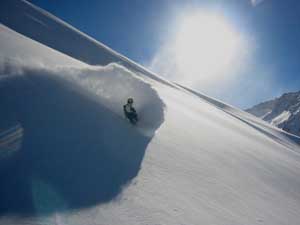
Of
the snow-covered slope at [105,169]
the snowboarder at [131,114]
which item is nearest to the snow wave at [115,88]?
the snow-covered slope at [105,169]

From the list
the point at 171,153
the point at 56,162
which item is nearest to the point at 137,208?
the point at 56,162

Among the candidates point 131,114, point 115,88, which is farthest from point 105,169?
point 115,88

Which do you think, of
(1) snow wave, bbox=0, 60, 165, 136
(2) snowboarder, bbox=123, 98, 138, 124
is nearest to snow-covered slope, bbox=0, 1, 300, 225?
(1) snow wave, bbox=0, 60, 165, 136

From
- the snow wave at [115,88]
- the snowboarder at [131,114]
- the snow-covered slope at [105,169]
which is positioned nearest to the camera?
the snow-covered slope at [105,169]

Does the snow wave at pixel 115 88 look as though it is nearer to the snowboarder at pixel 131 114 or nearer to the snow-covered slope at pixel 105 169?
the snow-covered slope at pixel 105 169

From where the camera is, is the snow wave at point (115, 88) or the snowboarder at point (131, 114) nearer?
the snowboarder at point (131, 114)

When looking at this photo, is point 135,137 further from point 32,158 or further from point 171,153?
point 32,158

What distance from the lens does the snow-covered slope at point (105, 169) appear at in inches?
95.7

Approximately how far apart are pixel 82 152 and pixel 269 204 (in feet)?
11.7

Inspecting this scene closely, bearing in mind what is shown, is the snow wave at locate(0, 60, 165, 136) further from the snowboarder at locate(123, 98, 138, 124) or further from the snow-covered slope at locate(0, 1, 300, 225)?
the snowboarder at locate(123, 98, 138, 124)

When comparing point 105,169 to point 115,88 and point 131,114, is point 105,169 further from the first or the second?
point 115,88

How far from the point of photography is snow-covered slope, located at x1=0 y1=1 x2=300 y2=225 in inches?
95.7

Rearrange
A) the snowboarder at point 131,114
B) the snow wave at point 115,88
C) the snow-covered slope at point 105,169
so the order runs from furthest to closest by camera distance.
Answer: the snow wave at point 115,88, the snowboarder at point 131,114, the snow-covered slope at point 105,169

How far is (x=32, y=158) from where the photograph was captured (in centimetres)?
291
